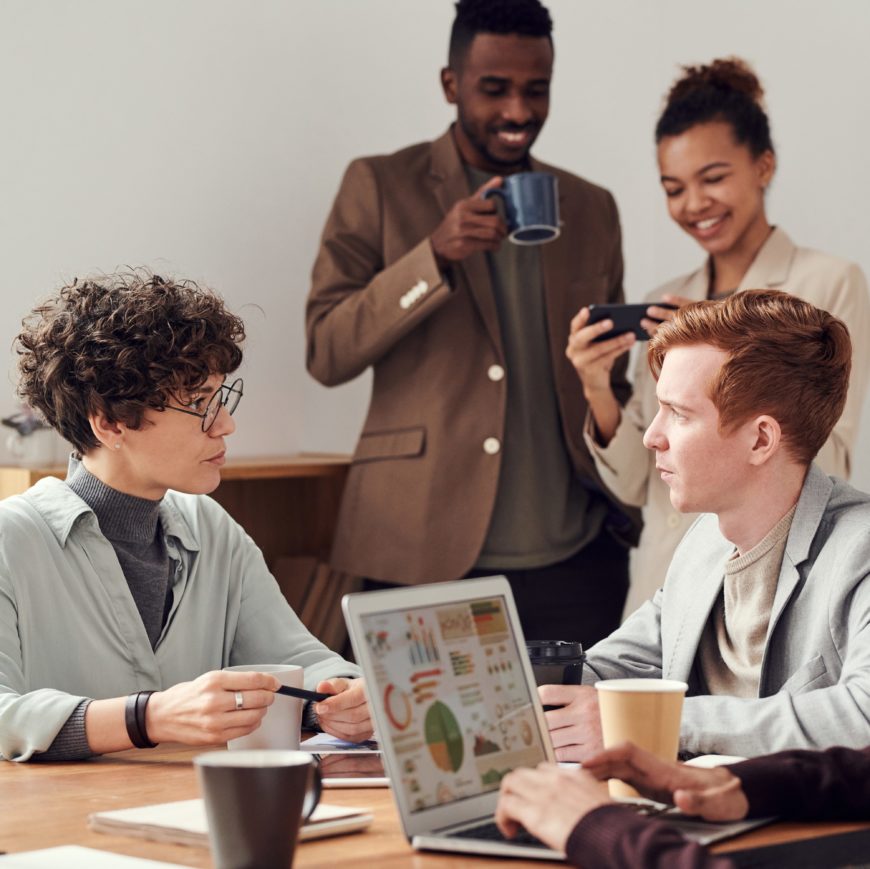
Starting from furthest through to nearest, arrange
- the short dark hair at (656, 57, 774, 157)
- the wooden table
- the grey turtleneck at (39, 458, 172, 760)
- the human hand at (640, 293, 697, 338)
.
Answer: the short dark hair at (656, 57, 774, 157) → the human hand at (640, 293, 697, 338) → the grey turtleneck at (39, 458, 172, 760) → the wooden table

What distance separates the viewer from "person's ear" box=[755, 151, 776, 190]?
3217 mm

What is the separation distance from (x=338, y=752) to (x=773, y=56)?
286 cm

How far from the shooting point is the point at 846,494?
176 centimetres

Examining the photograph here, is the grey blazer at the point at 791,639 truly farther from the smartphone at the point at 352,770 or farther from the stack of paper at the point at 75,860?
the stack of paper at the point at 75,860

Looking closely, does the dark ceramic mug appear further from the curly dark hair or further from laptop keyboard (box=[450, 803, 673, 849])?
the curly dark hair

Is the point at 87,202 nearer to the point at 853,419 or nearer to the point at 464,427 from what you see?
the point at 464,427

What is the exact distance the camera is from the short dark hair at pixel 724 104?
10.6 ft

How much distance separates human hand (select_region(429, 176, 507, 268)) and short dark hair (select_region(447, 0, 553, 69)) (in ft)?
1.48

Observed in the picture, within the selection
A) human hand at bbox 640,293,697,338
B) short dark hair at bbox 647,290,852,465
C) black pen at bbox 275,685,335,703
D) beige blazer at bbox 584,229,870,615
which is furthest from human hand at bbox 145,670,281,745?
beige blazer at bbox 584,229,870,615

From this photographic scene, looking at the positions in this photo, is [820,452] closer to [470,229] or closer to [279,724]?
[470,229]

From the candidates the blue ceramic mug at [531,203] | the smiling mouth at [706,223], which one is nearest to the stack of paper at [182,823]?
the blue ceramic mug at [531,203]

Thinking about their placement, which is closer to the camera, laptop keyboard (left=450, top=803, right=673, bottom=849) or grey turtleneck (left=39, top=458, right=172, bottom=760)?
laptop keyboard (left=450, top=803, right=673, bottom=849)

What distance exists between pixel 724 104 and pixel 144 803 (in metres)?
2.43

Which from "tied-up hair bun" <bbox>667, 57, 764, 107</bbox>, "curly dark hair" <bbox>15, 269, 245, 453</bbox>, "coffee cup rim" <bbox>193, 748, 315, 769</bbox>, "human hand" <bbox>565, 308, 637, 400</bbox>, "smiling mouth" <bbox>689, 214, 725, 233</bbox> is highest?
"tied-up hair bun" <bbox>667, 57, 764, 107</bbox>
